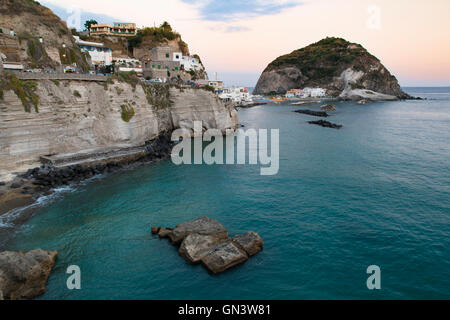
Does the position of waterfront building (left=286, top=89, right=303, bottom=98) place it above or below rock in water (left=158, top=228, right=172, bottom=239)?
above

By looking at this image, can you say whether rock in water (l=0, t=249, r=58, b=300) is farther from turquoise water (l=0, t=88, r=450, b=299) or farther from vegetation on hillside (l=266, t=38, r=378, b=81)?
vegetation on hillside (l=266, t=38, r=378, b=81)

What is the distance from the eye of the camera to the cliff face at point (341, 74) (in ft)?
531

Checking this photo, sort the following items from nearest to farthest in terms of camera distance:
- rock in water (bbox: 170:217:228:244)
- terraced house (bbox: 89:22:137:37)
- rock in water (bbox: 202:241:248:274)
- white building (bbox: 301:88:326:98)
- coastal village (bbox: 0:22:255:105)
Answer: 1. rock in water (bbox: 202:241:248:274)
2. rock in water (bbox: 170:217:228:244)
3. coastal village (bbox: 0:22:255:105)
4. terraced house (bbox: 89:22:137:37)
5. white building (bbox: 301:88:326:98)

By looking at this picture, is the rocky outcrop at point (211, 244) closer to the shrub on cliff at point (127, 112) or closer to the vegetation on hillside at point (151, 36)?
the shrub on cliff at point (127, 112)

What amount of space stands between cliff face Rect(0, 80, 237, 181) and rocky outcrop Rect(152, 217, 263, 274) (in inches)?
820

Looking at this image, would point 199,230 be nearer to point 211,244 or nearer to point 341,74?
point 211,244

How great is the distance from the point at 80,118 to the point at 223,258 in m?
29.3

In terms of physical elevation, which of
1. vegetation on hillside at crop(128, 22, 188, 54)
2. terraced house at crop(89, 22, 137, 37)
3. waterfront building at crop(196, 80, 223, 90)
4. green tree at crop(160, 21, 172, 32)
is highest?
green tree at crop(160, 21, 172, 32)

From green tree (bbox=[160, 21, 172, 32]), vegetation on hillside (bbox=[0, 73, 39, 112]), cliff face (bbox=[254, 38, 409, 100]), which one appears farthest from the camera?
cliff face (bbox=[254, 38, 409, 100])

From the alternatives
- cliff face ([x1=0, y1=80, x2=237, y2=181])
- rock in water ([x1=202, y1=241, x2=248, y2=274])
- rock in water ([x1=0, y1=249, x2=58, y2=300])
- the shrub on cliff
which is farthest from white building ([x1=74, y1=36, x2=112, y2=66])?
rock in water ([x1=202, y1=241, x2=248, y2=274])

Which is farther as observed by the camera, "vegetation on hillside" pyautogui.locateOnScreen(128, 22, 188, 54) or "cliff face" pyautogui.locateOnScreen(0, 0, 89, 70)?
"vegetation on hillside" pyautogui.locateOnScreen(128, 22, 188, 54)

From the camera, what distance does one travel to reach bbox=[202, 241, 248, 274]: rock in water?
16.1 meters
